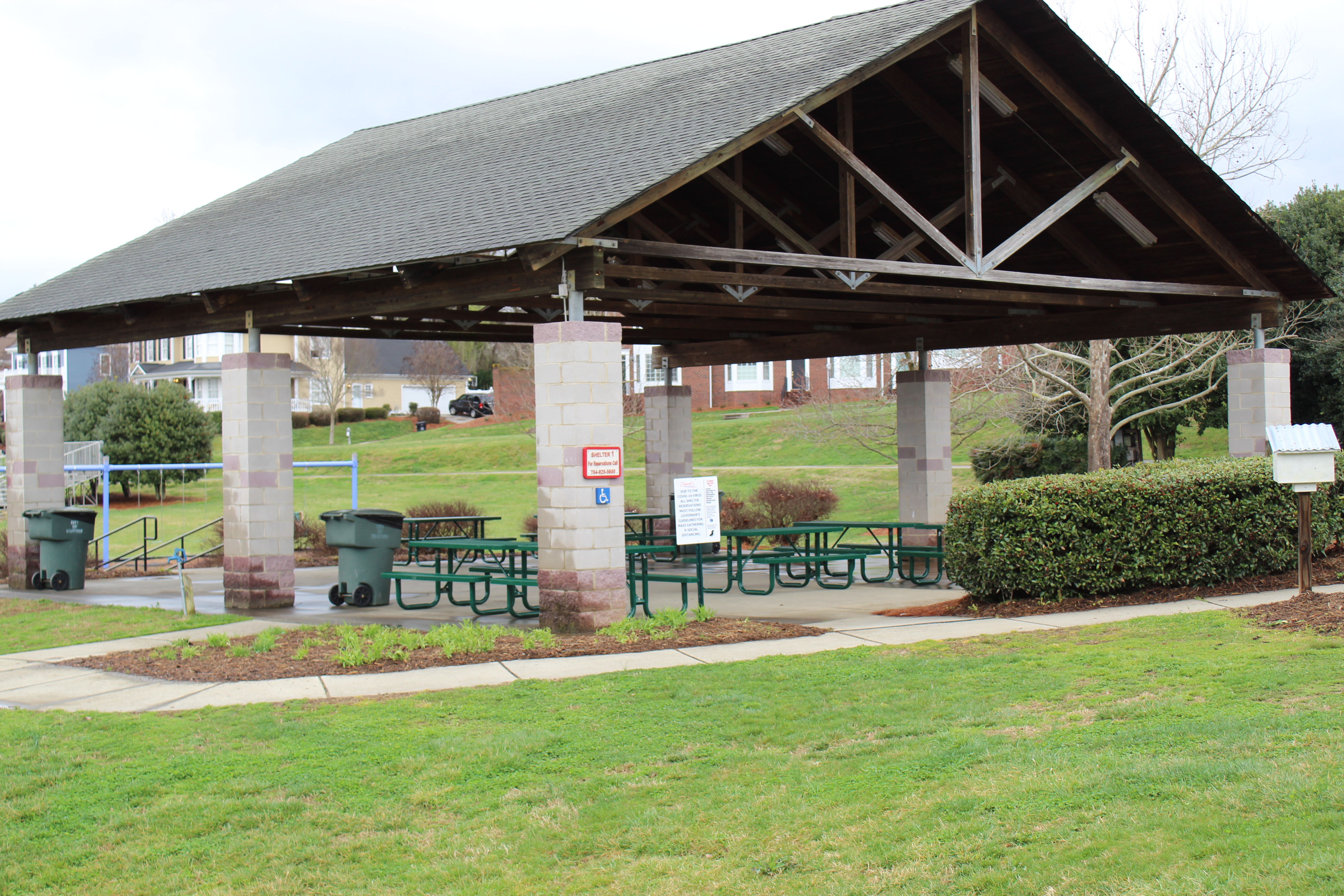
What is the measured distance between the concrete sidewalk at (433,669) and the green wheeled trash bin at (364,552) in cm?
261

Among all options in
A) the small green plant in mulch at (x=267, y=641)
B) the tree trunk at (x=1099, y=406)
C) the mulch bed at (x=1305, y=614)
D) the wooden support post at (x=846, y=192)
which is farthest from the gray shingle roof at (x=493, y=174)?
the tree trunk at (x=1099, y=406)

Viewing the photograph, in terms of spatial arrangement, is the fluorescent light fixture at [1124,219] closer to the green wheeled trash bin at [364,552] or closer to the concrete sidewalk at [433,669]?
the concrete sidewalk at [433,669]

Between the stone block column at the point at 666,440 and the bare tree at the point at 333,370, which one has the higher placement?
the bare tree at the point at 333,370

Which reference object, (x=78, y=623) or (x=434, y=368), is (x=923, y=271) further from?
(x=434, y=368)

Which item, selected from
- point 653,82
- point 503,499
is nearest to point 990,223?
point 653,82

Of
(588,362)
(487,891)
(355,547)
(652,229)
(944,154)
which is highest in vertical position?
(944,154)

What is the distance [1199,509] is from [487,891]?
9.27 m

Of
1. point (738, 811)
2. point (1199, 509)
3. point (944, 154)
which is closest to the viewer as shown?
point (738, 811)

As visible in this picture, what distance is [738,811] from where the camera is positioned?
18.1 feet

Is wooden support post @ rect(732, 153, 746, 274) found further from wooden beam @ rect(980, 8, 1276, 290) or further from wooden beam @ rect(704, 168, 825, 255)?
wooden beam @ rect(980, 8, 1276, 290)

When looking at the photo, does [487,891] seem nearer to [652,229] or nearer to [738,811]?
[738,811]

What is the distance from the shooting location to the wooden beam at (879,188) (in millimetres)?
11586

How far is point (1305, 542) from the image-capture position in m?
10.6

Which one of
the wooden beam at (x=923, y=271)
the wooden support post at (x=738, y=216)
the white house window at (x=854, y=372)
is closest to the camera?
the wooden beam at (x=923, y=271)
